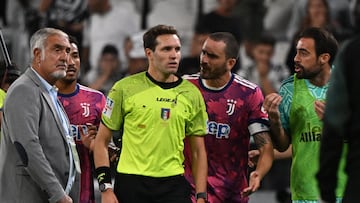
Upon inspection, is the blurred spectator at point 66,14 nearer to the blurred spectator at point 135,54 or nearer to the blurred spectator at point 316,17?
the blurred spectator at point 135,54

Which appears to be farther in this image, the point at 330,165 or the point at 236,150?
the point at 236,150

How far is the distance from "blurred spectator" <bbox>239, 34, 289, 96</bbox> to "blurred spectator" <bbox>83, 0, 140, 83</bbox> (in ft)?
5.46

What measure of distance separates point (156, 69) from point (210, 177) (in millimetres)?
1222

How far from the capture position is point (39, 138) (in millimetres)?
8273

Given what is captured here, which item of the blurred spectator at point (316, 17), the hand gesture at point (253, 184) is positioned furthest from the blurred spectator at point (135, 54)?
the hand gesture at point (253, 184)

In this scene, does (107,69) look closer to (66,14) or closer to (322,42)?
(66,14)

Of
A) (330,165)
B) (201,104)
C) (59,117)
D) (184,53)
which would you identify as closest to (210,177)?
(201,104)

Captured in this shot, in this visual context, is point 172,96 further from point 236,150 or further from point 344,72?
point 344,72

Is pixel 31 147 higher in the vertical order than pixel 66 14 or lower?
lower

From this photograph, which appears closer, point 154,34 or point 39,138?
point 39,138

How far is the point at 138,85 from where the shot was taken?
9.16 m

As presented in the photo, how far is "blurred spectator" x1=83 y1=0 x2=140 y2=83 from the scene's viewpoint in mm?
16391

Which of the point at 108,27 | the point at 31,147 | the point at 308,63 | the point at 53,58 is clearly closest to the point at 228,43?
the point at 308,63

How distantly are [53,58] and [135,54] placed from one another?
7.69 meters
